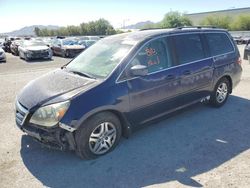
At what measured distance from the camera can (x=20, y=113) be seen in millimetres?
4148

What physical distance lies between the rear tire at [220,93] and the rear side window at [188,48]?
3.05 ft

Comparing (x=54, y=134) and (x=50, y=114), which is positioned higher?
(x=50, y=114)

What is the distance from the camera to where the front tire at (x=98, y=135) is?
3807mm

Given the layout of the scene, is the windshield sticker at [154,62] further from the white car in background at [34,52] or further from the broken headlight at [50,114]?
the white car in background at [34,52]

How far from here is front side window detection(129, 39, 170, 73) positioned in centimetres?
446

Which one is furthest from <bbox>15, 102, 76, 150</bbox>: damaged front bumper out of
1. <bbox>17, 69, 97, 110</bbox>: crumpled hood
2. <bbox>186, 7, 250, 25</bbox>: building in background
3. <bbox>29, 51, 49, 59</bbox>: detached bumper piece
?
<bbox>186, 7, 250, 25</bbox>: building in background

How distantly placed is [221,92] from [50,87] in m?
3.89

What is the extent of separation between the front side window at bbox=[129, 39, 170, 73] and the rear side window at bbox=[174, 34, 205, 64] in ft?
1.13

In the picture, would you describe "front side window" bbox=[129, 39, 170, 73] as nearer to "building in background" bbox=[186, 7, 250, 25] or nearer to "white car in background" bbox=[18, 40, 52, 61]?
"white car in background" bbox=[18, 40, 52, 61]

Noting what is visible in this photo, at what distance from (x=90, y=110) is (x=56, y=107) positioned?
0.46 metres

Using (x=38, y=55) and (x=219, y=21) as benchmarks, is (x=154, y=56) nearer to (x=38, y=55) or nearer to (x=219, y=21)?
(x=38, y=55)

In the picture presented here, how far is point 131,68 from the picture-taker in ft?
13.8

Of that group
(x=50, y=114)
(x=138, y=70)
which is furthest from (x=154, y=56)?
(x=50, y=114)

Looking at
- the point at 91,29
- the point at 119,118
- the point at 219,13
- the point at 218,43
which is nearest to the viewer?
the point at 119,118
